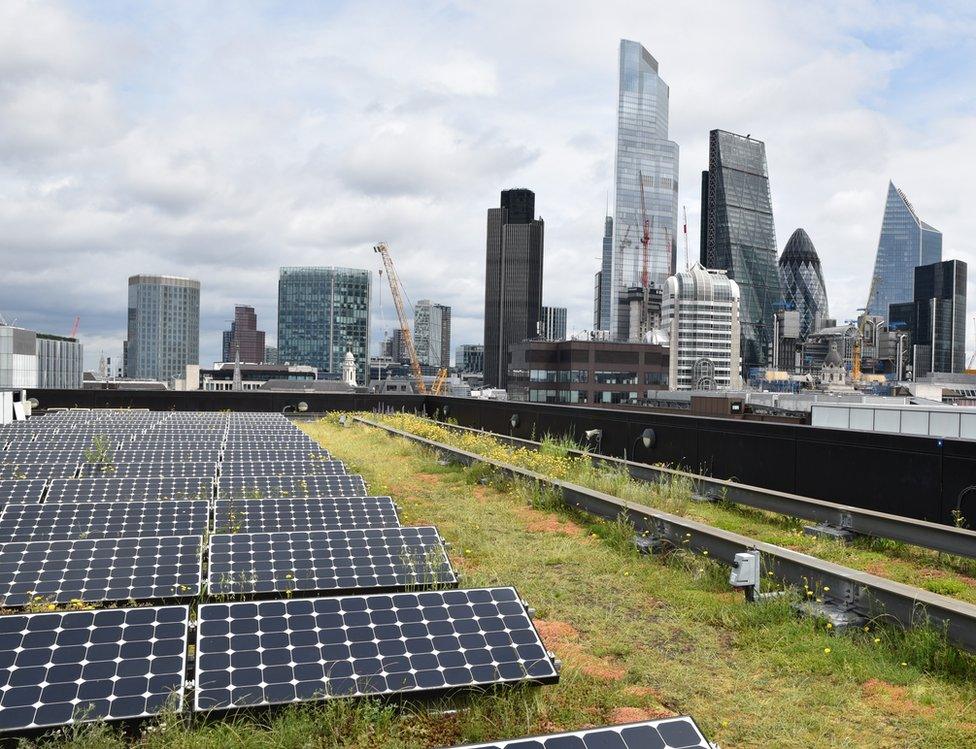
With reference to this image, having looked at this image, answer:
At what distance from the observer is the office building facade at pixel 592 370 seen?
146m

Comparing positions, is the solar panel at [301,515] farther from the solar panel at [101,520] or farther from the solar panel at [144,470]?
the solar panel at [144,470]

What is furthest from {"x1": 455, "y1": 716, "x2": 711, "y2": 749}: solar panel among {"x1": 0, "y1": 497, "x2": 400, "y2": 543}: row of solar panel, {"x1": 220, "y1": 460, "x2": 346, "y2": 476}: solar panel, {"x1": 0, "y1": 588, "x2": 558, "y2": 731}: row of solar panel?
{"x1": 220, "y1": 460, "x2": 346, "y2": 476}: solar panel

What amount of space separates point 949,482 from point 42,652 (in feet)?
40.4

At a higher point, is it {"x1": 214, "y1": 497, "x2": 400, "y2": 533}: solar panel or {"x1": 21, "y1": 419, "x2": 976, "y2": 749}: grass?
{"x1": 214, "y1": 497, "x2": 400, "y2": 533}: solar panel

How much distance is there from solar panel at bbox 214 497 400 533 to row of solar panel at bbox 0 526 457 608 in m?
1.46

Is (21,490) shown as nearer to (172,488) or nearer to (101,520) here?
(172,488)

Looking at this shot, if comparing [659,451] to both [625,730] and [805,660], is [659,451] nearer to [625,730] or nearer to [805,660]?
[805,660]

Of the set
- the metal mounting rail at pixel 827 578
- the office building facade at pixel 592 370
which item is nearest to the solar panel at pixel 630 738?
the metal mounting rail at pixel 827 578

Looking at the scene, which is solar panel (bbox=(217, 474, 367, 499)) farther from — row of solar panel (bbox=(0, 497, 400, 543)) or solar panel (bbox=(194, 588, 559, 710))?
solar panel (bbox=(194, 588, 559, 710))

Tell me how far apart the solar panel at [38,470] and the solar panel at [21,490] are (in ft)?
7.81

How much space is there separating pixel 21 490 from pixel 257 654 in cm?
919

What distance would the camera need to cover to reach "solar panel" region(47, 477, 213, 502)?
1291 cm

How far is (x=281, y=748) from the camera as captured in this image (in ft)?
16.4

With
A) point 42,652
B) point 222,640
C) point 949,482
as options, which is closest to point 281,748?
point 222,640
